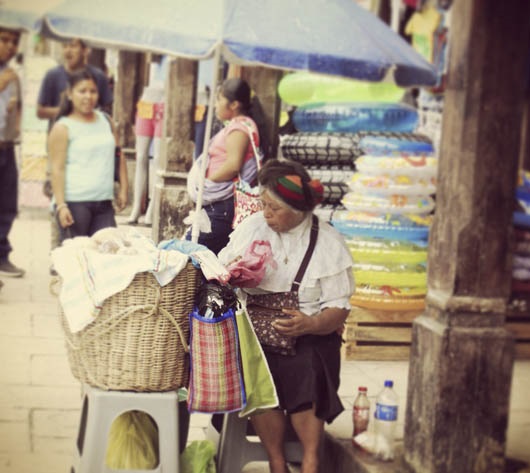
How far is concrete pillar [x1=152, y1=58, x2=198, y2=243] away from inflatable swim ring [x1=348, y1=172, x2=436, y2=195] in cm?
253

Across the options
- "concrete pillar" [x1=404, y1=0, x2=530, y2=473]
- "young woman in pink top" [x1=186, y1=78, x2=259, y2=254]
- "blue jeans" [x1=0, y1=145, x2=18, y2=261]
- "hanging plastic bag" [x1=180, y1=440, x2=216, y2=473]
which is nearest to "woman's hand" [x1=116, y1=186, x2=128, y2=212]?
"young woman in pink top" [x1=186, y1=78, x2=259, y2=254]

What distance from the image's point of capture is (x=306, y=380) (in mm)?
4598

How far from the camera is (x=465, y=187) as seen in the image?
4082 millimetres

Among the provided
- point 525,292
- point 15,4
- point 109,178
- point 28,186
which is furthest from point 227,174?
point 28,186

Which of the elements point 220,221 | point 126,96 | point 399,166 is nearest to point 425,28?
point 399,166

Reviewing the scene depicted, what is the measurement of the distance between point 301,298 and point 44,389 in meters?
2.24

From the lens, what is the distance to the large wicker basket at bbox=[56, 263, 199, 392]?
13.6 feet

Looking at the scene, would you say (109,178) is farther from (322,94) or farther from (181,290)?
(181,290)

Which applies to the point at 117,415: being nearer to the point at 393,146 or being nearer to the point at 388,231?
the point at 388,231

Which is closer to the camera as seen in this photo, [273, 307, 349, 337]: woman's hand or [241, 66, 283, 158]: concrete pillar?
[273, 307, 349, 337]: woman's hand

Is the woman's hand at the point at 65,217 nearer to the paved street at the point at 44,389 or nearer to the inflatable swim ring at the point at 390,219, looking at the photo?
the paved street at the point at 44,389

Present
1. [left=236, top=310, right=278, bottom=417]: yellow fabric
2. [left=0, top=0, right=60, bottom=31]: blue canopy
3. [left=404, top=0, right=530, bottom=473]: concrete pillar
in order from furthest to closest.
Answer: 1. [left=0, top=0, right=60, bottom=31]: blue canopy
2. [left=236, top=310, right=278, bottom=417]: yellow fabric
3. [left=404, top=0, right=530, bottom=473]: concrete pillar

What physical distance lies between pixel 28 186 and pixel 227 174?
7991 mm

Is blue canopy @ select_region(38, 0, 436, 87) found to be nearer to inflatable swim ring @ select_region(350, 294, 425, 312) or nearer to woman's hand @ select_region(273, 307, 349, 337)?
woman's hand @ select_region(273, 307, 349, 337)
